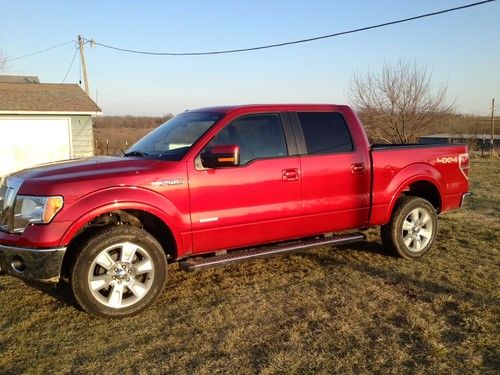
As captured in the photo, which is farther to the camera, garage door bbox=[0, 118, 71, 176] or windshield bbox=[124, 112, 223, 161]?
garage door bbox=[0, 118, 71, 176]

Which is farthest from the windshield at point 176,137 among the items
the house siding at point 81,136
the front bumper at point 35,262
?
the house siding at point 81,136

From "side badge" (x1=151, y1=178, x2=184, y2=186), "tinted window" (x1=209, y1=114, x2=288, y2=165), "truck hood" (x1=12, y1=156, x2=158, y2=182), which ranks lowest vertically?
"side badge" (x1=151, y1=178, x2=184, y2=186)

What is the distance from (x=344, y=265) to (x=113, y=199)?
2.89m

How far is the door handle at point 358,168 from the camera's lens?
552 cm

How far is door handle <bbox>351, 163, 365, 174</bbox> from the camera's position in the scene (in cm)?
552

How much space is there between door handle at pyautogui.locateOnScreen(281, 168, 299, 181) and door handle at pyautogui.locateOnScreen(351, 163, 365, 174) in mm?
785

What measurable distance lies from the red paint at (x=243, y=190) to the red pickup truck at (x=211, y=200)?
0.04 feet

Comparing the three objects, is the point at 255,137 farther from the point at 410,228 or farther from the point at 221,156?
the point at 410,228

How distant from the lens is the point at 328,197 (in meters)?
5.36

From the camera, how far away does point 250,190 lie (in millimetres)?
4848

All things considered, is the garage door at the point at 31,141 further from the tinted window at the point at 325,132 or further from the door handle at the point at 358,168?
the door handle at the point at 358,168

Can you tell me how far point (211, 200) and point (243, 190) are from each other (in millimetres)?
349

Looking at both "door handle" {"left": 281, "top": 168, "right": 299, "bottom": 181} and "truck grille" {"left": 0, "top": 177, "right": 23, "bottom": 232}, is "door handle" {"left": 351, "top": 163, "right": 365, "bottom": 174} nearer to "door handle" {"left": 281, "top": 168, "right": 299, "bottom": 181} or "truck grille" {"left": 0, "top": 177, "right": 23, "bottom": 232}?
"door handle" {"left": 281, "top": 168, "right": 299, "bottom": 181}

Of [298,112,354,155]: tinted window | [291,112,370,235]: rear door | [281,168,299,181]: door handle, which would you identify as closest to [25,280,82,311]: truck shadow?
[281,168,299,181]: door handle
